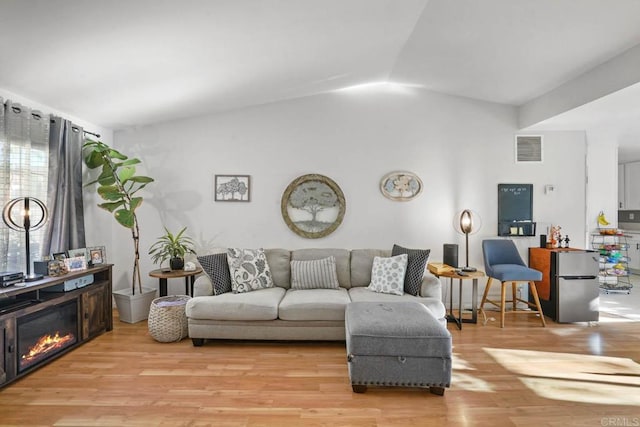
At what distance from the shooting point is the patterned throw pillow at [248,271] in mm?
3596

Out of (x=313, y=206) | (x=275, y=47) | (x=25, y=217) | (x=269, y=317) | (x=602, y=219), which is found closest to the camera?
(x=25, y=217)

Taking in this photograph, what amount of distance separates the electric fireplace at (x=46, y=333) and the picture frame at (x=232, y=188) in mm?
1970

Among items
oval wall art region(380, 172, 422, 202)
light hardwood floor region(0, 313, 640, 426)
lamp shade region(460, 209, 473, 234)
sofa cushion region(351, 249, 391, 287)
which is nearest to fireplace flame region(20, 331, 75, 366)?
light hardwood floor region(0, 313, 640, 426)

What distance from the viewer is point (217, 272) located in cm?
358

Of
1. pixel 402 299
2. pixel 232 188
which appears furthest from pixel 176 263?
pixel 402 299

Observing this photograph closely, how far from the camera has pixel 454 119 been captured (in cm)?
451

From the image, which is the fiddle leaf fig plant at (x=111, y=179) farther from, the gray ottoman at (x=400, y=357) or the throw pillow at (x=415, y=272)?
the throw pillow at (x=415, y=272)

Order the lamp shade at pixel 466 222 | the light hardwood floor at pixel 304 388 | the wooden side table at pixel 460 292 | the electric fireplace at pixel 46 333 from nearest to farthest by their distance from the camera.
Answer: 1. the light hardwood floor at pixel 304 388
2. the electric fireplace at pixel 46 333
3. the wooden side table at pixel 460 292
4. the lamp shade at pixel 466 222

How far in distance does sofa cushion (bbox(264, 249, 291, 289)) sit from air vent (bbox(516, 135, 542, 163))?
3.40 m

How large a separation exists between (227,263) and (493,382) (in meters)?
2.72

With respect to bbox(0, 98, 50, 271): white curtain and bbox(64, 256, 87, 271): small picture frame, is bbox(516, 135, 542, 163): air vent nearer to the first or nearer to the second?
bbox(64, 256, 87, 271): small picture frame

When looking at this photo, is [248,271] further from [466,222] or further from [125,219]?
[466,222]

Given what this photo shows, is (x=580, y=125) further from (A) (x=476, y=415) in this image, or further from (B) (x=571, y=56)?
(A) (x=476, y=415)

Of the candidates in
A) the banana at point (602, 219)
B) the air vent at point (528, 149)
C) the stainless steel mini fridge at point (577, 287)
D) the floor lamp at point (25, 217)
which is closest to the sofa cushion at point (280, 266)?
the floor lamp at point (25, 217)
